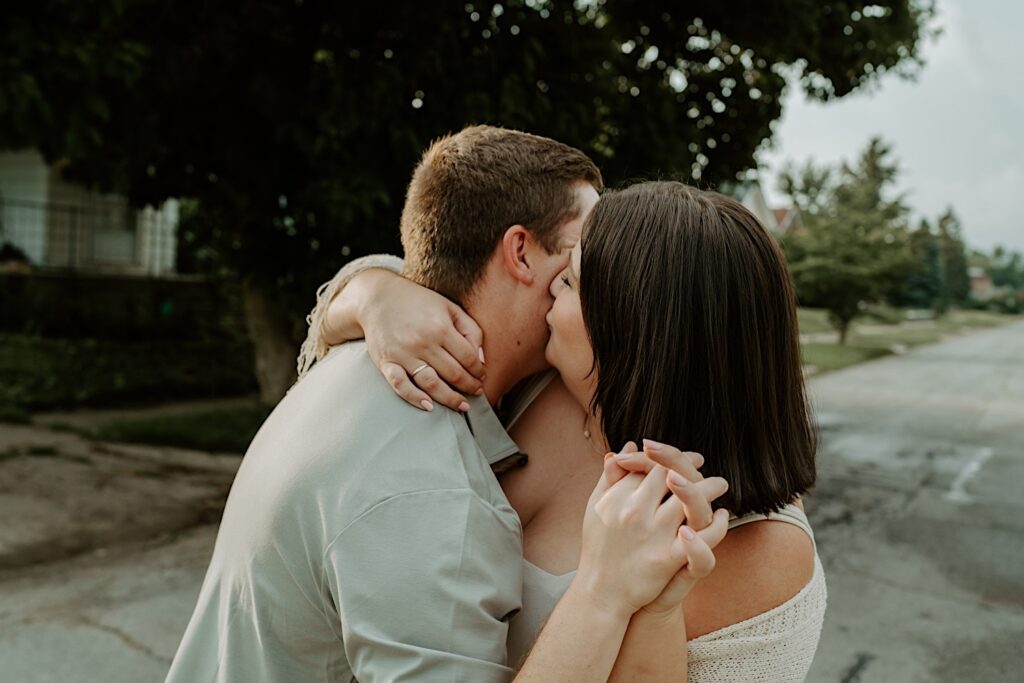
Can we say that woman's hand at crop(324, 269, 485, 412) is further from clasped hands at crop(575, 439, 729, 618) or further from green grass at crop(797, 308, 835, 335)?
green grass at crop(797, 308, 835, 335)

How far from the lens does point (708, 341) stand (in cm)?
158

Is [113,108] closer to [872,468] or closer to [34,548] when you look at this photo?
[34,548]

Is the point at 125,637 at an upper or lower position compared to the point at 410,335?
lower

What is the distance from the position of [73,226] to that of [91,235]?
110 cm

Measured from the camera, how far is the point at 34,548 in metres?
5.51

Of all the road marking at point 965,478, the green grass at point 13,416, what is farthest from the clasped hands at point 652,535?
the green grass at point 13,416

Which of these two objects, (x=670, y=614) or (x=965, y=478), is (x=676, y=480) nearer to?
(x=670, y=614)

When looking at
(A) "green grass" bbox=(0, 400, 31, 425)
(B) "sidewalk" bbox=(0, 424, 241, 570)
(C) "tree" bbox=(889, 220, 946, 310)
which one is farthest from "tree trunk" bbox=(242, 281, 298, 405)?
(C) "tree" bbox=(889, 220, 946, 310)

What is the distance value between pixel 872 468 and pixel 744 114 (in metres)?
4.07

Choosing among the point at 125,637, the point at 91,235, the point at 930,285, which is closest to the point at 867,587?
the point at 125,637

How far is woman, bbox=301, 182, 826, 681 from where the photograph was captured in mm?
1587

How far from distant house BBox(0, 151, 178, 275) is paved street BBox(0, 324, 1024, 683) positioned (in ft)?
26.5

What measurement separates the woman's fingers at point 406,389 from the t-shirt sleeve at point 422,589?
0.81 ft

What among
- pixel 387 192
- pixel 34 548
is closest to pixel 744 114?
pixel 387 192
